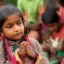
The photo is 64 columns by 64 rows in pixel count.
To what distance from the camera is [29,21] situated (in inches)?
195

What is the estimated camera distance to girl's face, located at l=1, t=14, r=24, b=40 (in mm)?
2895

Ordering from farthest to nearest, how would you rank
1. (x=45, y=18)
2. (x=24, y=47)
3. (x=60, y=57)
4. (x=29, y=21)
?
(x=29, y=21) → (x=45, y=18) → (x=60, y=57) → (x=24, y=47)

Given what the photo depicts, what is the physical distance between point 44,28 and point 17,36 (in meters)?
1.84

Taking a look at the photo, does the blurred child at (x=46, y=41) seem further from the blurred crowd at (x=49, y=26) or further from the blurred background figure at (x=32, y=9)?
the blurred background figure at (x=32, y=9)

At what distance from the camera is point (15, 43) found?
299 cm

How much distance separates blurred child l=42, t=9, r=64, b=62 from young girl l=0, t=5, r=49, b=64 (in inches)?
52.1

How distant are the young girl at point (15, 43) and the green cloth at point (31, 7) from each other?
6.44ft

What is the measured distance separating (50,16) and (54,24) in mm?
139

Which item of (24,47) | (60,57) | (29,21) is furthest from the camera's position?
(29,21)

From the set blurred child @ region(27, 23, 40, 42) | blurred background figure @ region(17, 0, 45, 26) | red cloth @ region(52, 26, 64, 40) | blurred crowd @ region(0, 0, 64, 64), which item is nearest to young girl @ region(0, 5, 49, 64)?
blurred crowd @ region(0, 0, 64, 64)

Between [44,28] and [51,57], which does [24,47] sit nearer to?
[51,57]

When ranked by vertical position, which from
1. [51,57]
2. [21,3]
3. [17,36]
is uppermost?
[17,36]

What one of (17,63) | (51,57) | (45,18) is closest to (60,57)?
(51,57)

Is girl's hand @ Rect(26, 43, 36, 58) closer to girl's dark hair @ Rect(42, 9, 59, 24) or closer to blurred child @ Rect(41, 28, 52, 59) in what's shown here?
blurred child @ Rect(41, 28, 52, 59)
